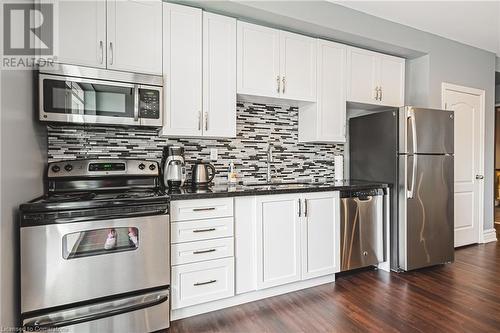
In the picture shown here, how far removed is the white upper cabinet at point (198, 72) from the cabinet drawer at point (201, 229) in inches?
30.1

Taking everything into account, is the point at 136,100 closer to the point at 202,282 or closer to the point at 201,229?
the point at 201,229

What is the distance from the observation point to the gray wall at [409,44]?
2504 mm

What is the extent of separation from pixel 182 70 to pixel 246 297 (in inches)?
76.3

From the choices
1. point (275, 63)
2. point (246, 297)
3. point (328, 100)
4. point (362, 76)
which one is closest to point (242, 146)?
point (275, 63)

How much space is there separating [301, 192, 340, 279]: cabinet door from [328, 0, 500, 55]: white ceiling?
6.50 feet

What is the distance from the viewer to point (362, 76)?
10.3 feet

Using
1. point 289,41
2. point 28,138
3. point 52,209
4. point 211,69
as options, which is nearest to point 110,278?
point 52,209

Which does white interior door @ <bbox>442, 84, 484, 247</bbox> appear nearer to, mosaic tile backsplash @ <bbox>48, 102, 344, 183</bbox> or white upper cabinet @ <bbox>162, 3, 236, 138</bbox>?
mosaic tile backsplash @ <bbox>48, 102, 344, 183</bbox>

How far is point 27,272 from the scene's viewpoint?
1519 millimetres

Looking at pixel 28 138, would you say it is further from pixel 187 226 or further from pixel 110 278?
pixel 187 226

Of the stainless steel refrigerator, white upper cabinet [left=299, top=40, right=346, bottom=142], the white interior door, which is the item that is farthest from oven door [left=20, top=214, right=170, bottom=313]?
the white interior door

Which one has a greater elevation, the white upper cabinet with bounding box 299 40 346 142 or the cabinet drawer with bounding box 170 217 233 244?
the white upper cabinet with bounding box 299 40 346 142

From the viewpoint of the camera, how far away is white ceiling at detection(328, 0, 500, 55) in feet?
9.10

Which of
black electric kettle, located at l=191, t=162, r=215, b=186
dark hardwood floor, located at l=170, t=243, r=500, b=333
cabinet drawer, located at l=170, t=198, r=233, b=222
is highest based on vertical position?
black electric kettle, located at l=191, t=162, r=215, b=186
